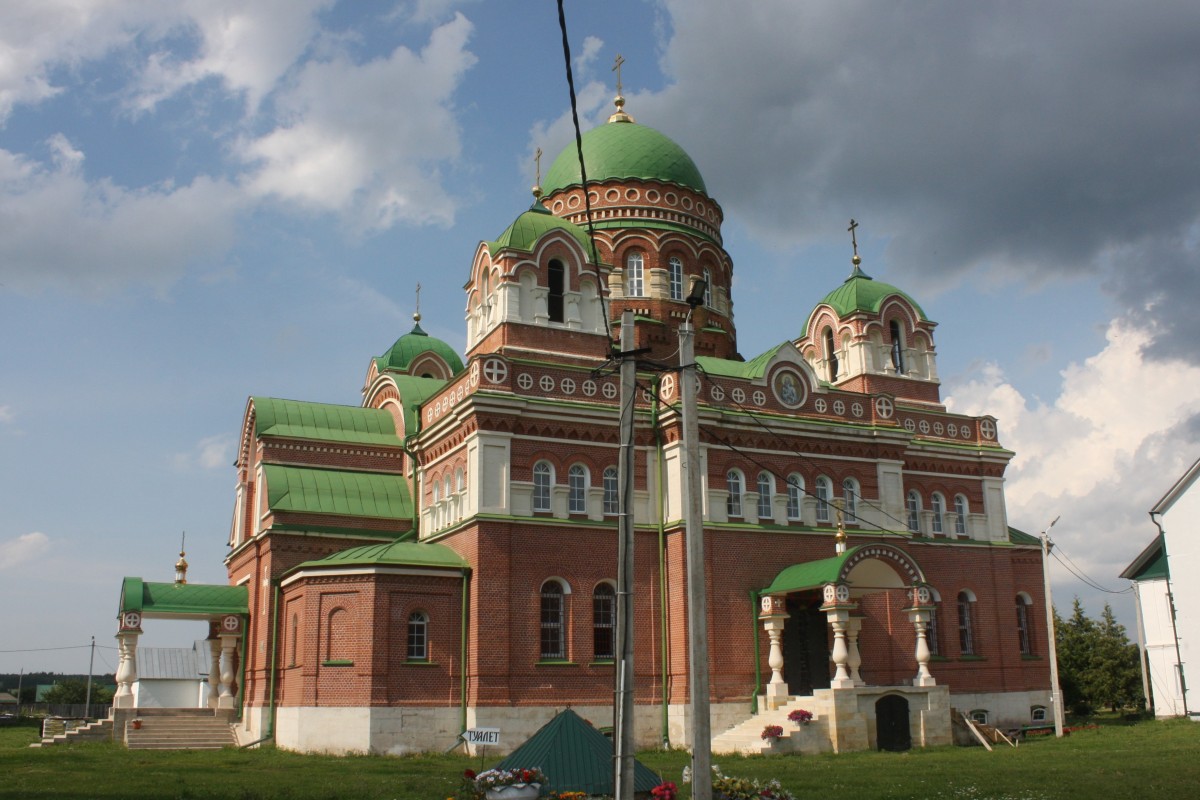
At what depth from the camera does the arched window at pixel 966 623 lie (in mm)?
30203

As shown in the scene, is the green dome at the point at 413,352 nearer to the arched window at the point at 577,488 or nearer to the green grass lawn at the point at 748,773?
the arched window at the point at 577,488

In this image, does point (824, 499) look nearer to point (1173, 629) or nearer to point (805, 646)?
point (805, 646)

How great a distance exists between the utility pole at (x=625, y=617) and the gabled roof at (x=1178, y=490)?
26314mm

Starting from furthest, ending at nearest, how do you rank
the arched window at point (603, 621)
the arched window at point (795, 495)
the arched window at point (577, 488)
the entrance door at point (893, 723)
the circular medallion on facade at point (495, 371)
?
1. the arched window at point (795, 495)
2. the arched window at point (577, 488)
3. the arched window at point (603, 621)
4. the circular medallion on facade at point (495, 371)
5. the entrance door at point (893, 723)

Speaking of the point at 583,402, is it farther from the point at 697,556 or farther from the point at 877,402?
the point at 697,556

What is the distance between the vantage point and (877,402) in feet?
96.7

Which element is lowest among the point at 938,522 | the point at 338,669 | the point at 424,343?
the point at 338,669

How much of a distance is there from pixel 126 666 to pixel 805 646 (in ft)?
56.9

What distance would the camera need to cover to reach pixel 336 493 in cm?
2912

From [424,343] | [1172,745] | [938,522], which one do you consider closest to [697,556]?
[1172,745]

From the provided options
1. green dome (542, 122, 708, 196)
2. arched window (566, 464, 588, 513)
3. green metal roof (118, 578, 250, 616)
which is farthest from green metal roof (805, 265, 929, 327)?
green metal roof (118, 578, 250, 616)

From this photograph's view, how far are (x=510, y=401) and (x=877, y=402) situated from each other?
10.3 m

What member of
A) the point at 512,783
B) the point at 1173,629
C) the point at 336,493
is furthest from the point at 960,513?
the point at 512,783

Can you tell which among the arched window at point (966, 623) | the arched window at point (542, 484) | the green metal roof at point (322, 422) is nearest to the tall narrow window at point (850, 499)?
the arched window at point (966, 623)
